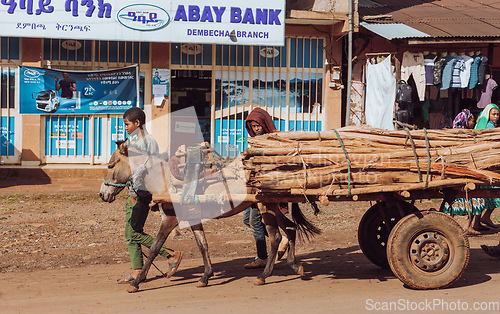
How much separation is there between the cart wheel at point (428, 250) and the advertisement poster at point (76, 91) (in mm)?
7617

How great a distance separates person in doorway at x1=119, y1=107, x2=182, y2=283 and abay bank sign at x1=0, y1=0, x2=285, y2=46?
5614mm

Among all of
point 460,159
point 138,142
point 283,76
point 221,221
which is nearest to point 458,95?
point 283,76

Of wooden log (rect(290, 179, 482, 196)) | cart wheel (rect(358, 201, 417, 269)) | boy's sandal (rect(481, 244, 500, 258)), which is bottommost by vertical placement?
boy's sandal (rect(481, 244, 500, 258))

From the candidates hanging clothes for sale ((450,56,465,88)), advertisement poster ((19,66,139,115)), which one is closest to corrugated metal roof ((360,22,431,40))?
hanging clothes for sale ((450,56,465,88))

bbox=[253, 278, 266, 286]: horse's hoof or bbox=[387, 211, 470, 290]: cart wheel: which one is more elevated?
bbox=[387, 211, 470, 290]: cart wheel

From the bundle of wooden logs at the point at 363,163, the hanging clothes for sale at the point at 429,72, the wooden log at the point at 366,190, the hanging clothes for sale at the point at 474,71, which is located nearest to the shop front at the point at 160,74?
the hanging clothes for sale at the point at 429,72

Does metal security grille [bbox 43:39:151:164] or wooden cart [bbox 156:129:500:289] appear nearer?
wooden cart [bbox 156:129:500:289]

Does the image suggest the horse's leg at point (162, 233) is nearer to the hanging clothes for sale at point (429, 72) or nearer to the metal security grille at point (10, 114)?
the metal security grille at point (10, 114)

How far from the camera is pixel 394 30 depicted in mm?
11086

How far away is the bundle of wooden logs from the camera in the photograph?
4.90 m

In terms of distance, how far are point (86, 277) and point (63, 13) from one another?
6.33 metres

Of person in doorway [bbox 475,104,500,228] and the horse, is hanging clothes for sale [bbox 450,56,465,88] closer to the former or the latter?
person in doorway [bbox 475,104,500,228]

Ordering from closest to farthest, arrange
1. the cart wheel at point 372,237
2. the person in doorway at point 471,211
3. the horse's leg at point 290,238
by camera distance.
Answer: the horse's leg at point 290,238
the cart wheel at point 372,237
the person in doorway at point 471,211

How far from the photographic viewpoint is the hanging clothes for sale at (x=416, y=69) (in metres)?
11.3
